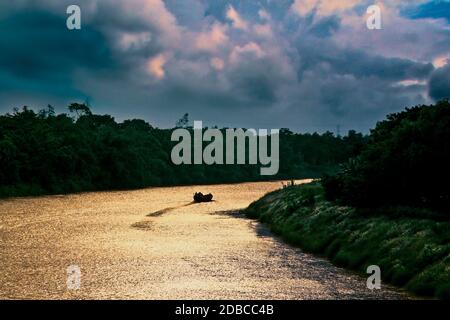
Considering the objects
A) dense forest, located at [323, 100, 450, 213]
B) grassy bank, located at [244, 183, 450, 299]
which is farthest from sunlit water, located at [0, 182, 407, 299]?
dense forest, located at [323, 100, 450, 213]

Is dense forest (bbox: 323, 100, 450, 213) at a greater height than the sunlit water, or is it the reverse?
dense forest (bbox: 323, 100, 450, 213)

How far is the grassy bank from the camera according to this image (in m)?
A: 22.8

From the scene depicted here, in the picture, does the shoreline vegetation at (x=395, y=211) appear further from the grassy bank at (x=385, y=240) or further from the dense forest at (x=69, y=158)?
the dense forest at (x=69, y=158)

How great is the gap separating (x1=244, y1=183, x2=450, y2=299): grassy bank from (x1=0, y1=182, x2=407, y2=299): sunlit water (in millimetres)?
1006

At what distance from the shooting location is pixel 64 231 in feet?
160

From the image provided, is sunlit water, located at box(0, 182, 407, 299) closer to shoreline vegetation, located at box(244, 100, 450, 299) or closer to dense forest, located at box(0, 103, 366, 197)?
shoreline vegetation, located at box(244, 100, 450, 299)

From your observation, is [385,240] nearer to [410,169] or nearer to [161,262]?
[410,169]

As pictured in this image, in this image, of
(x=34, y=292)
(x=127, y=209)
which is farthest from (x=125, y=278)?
(x=127, y=209)

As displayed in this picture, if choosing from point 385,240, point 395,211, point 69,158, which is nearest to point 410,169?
point 395,211

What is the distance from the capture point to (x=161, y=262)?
105 feet

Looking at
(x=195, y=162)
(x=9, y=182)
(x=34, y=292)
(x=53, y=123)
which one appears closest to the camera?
(x=34, y=292)

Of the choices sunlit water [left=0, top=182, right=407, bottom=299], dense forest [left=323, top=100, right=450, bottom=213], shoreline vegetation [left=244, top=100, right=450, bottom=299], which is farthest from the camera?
dense forest [left=323, top=100, right=450, bottom=213]
